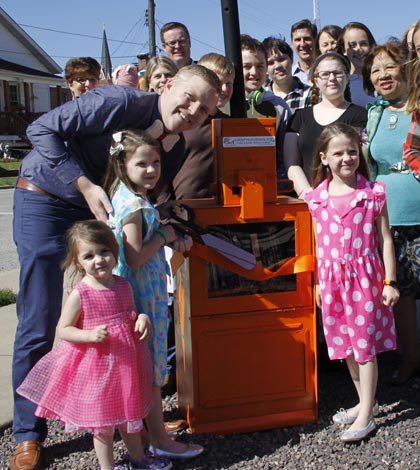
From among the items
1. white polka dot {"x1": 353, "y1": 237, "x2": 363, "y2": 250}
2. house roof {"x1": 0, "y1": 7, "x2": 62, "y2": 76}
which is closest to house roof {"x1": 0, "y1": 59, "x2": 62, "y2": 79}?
house roof {"x1": 0, "y1": 7, "x2": 62, "y2": 76}

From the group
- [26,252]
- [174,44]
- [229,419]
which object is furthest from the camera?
[174,44]

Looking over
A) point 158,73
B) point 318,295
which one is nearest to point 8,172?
point 158,73

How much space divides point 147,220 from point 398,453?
1.56 m

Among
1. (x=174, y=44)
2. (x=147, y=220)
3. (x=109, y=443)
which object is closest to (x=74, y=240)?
(x=147, y=220)

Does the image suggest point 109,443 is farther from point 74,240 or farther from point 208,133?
point 208,133

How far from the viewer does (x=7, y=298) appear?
5.81 m

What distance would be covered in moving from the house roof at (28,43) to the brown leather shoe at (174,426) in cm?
3703

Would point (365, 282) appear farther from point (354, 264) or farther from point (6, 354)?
point (6, 354)

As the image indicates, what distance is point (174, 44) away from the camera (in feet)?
17.5

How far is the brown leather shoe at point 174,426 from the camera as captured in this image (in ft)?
10.6

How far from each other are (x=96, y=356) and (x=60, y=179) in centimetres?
76

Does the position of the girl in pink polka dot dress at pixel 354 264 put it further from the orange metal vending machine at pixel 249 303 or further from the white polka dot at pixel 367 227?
the orange metal vending machine at pixel 249 303

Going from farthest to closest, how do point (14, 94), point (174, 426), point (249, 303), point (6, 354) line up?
point (14, 94) → point (6, 354) → point (174, 426) → point (249, 303)

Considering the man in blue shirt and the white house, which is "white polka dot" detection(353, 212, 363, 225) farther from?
the white house
